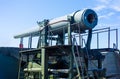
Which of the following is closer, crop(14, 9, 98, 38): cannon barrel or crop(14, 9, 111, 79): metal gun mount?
crop(14, 9, 111, 79): metal gun mount

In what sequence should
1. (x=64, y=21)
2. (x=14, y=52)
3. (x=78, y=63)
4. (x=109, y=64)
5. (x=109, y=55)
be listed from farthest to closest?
(x=14, y=52) → (x=109, y=64) → (x=109, y=55) → (x=64, y=21) → (x=78, y=63)

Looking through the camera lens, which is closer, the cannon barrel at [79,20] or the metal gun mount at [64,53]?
the metal gun mount at [64,53]

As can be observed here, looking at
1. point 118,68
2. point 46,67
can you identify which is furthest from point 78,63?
point 118,68

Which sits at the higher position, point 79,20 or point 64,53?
point 79,20

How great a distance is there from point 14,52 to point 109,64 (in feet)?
22.6

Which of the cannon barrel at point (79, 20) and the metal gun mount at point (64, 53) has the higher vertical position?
the cannon barrel at point (79, 20)

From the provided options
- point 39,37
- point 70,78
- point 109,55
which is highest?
point 39,37

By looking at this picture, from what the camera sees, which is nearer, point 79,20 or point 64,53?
point 79,20

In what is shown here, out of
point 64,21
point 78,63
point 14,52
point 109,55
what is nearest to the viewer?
point 78,63

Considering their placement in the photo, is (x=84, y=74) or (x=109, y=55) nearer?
(x=84, y=74)

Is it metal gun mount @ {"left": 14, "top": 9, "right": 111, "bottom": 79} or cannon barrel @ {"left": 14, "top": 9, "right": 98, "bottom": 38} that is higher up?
cannon barrel @ {"left": 14, "top": 9, "right": 98, "bottom": 38}

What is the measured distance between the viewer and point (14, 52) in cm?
2012

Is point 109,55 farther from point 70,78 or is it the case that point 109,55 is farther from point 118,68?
point 70,78

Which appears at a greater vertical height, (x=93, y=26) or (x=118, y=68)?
(x=93, y=26)
